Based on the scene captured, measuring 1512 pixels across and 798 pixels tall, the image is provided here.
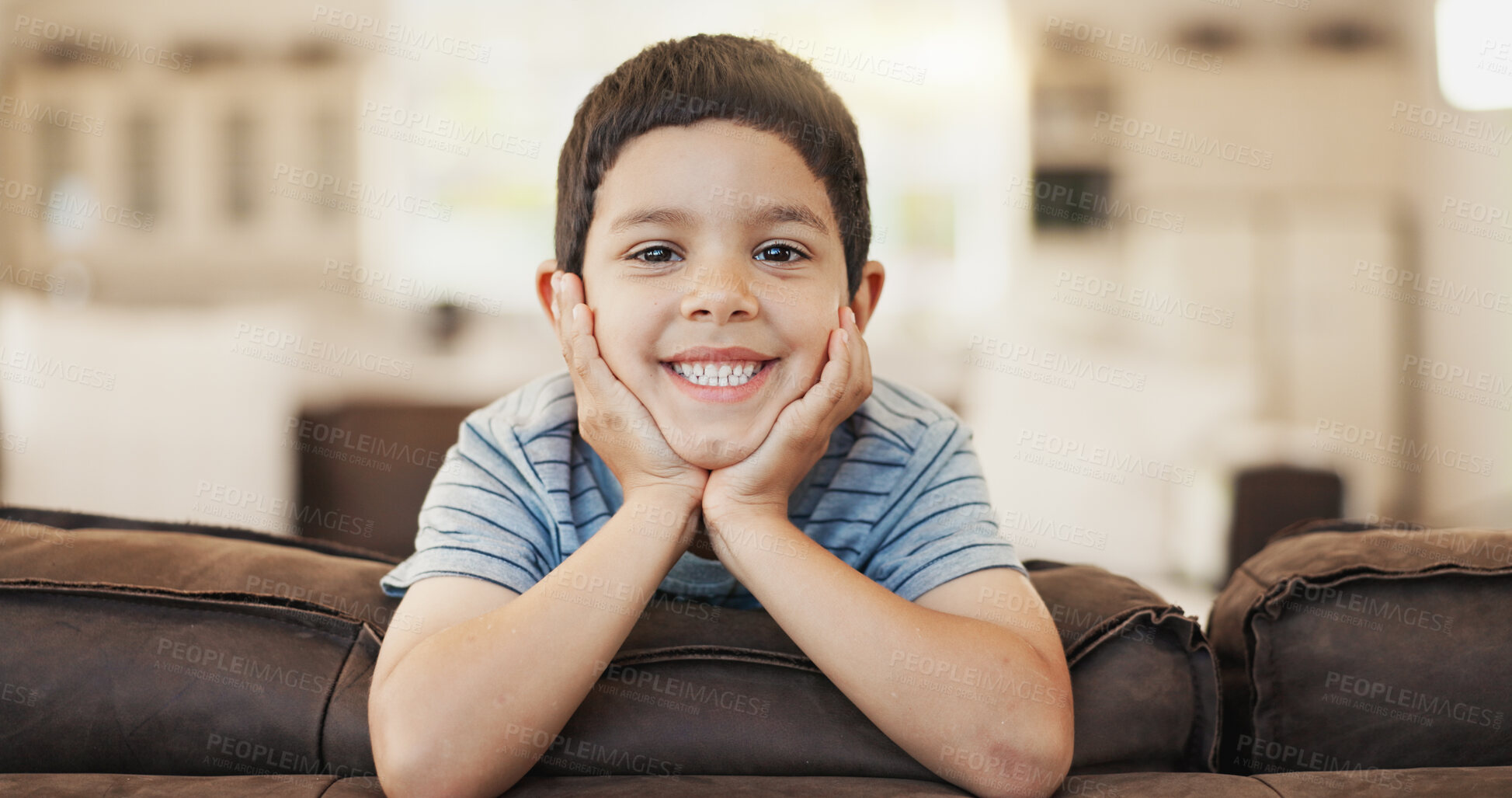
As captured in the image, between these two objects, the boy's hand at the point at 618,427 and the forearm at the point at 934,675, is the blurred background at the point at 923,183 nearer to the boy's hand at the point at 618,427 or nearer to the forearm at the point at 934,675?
the boy's hand at the point at 618,427

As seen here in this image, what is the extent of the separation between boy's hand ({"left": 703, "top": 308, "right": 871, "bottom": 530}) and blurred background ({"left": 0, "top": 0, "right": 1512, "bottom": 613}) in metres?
3.66

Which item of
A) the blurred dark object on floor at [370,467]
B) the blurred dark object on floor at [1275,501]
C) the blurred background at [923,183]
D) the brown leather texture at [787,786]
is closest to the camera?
the brown leather texture at [787,786]

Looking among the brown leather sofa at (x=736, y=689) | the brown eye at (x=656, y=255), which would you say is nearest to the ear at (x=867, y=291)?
the brown eye at (x=656, y=255)

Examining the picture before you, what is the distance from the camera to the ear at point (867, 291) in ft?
3.57

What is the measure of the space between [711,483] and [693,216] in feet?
0.77

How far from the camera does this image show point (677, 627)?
844 mm

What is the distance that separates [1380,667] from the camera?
2.72 feet

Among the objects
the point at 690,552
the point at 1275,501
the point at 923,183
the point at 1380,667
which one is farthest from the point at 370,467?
the point at 923,183

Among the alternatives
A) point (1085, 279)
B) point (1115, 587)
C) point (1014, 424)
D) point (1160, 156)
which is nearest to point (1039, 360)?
point (1085, 279)

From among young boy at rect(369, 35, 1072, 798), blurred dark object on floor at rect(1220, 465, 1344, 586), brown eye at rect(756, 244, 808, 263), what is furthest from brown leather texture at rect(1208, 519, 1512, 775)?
blurred dark object on floor at rect(1220, 465, 1344, 586)

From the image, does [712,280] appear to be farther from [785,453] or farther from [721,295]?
[785,453]

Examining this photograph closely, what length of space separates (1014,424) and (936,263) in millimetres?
2062

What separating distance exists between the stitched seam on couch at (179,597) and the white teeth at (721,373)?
357mm

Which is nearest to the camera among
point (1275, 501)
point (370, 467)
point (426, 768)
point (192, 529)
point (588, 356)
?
point (426, 768)
